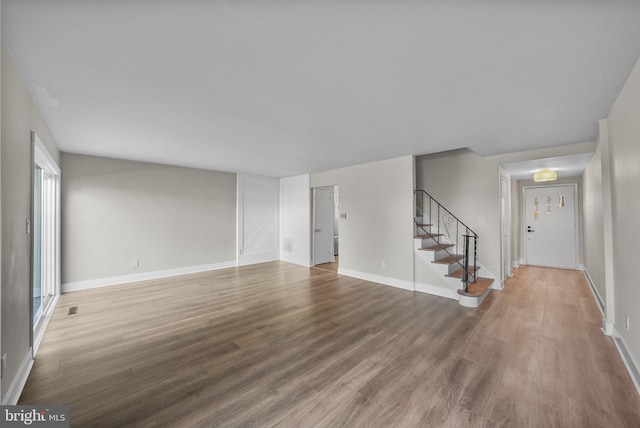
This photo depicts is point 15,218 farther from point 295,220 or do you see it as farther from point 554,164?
point 554,164

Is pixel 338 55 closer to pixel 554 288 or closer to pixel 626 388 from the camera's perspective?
pixel 626 388

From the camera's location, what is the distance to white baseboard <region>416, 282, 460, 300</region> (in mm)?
4031

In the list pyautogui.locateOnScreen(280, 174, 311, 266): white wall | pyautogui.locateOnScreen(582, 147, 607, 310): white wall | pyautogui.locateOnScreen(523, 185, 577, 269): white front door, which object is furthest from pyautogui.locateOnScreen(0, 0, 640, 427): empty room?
pyautogui.locateOnScreen(280, 174, 311, 266): white wall

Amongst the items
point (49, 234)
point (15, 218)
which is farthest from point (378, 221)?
point (49, 234)

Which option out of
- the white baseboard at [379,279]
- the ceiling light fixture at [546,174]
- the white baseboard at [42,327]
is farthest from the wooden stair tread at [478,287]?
the white baseboard at [42,327]

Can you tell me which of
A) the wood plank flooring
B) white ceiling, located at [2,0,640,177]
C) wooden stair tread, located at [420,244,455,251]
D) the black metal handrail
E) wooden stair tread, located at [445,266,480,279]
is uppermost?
white ceiling, located at [2,0,640,177]

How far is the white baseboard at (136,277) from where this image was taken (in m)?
4.43

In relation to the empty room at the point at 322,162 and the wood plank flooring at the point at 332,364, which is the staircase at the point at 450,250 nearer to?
the empty room at the point at 322,162

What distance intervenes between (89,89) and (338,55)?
217 centimetres

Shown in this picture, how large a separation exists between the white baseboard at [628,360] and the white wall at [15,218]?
14.7 ft

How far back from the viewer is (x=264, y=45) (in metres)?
1.59

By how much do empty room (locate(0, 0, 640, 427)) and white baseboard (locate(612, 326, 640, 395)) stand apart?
0.03 m

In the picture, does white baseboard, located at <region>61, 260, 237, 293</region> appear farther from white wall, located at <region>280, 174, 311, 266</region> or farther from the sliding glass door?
white wall, located at <region>280, 174, 311, 266</region>

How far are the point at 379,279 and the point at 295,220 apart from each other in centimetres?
295
